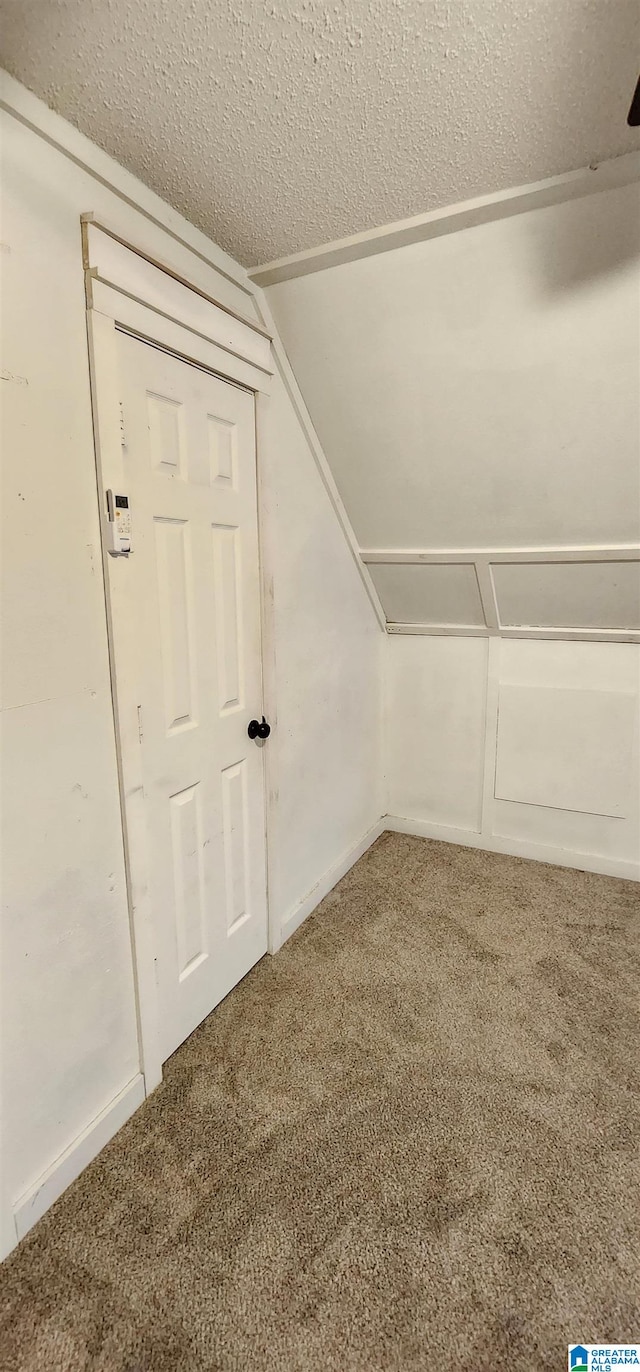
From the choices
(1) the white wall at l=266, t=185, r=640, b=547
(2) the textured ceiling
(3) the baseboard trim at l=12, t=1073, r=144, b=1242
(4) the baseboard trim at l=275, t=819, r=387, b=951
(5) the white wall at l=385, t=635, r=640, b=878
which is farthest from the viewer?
(5) the white wall at l=385, t=635, r=640, b=878

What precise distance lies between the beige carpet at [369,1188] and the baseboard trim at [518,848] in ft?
1.93

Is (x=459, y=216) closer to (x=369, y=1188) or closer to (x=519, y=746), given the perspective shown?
(x=519, y=746)

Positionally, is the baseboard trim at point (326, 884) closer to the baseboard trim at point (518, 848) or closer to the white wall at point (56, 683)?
the baseboard trim at point (518, 848)

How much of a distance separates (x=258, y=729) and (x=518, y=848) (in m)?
1.65

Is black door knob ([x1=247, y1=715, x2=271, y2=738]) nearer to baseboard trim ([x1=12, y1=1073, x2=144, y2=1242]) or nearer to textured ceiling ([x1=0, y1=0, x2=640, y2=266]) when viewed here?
baseboard trim ([x1=12, y1=1073, x2=144, y2=1242])

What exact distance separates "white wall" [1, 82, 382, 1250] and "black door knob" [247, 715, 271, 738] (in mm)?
565

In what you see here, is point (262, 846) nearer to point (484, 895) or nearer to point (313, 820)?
point (313, 820)

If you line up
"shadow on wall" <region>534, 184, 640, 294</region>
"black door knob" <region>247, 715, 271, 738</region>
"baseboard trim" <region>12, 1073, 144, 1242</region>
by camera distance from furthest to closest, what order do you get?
"black door knob" <region>247, 715, 271, 738</region>, "shadow on wall" <region>534, 184, 640, 294</region>, "baseboard trim" <region>12, 1073, 144, 1242</region>

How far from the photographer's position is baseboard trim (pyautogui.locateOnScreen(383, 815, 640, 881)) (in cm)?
267

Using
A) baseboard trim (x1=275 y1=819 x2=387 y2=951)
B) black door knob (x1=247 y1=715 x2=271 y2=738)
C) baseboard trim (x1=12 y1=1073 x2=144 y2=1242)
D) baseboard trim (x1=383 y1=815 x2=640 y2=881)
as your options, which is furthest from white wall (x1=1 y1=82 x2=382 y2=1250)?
baseboard trim (x1=383 y1=815 x2=640 y2=881)

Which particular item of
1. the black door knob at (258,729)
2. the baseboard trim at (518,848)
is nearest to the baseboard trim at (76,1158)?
the black door knob at (258,729)

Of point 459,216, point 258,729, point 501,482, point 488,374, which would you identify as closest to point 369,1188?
point 258,729

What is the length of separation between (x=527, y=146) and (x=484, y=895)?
8.04 ft

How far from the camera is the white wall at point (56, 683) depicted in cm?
112
